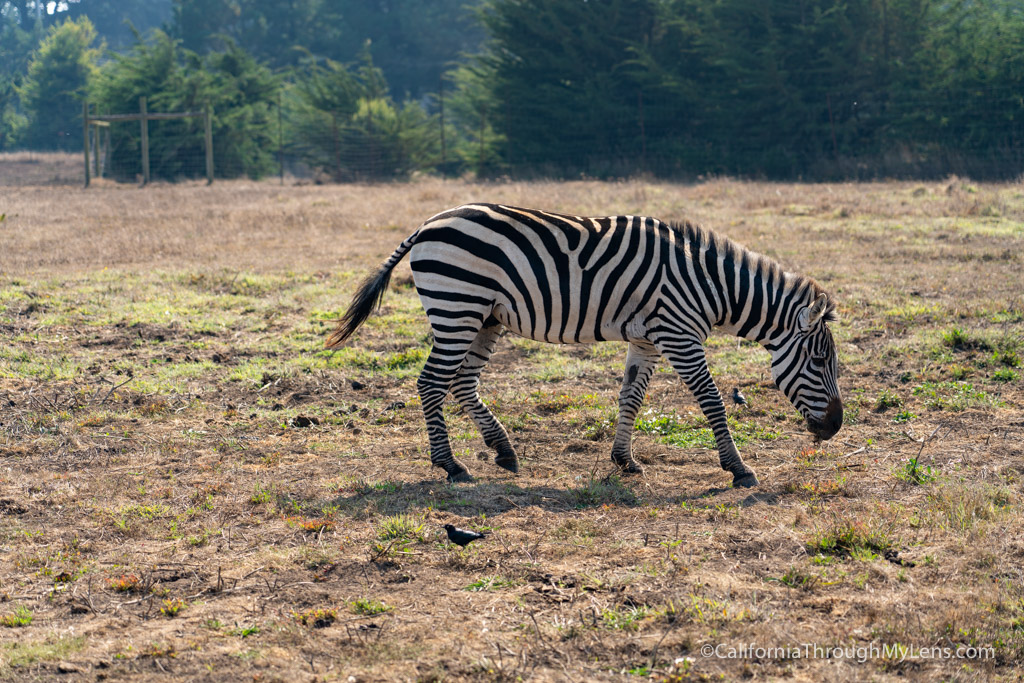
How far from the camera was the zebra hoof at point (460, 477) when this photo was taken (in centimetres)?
600

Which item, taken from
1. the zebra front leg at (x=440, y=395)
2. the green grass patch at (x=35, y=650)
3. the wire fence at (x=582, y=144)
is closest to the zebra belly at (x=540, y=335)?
the zebra front leg at (x=440, y=395)

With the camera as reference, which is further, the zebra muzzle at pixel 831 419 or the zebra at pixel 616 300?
the zebra muzzle at pixel 831 419

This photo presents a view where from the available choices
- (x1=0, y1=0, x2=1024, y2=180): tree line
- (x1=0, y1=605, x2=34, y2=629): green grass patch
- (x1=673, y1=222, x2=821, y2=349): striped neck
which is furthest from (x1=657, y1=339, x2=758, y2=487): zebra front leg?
(x1=0, y1=0, x2=1024, y2=180): tree line

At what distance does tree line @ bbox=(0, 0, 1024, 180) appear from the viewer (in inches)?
987

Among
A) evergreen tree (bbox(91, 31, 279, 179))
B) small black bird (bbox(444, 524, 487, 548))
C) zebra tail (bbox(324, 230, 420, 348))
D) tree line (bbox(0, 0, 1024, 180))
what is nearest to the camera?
small black bird (bbox(444, 524, 487, 548))

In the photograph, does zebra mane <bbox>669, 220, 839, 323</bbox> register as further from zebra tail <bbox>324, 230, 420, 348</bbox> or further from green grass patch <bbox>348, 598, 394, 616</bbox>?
green grass patch <bbox>348, 598, 394, 616</bbox>

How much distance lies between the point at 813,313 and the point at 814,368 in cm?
38

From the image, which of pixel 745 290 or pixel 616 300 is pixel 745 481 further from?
pixel 616 300

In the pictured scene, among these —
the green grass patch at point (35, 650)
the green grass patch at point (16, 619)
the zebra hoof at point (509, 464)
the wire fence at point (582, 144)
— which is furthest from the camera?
the wire fence at point (582, 144)

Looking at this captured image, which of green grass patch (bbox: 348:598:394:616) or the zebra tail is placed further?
the zebra tail

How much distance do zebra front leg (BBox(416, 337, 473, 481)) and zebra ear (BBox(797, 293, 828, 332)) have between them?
7.38 ft

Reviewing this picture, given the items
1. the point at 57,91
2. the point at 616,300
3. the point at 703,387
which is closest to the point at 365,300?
the point at 616,300

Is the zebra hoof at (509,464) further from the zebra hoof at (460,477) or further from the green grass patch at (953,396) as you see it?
→ the green grass patch at (953,396)

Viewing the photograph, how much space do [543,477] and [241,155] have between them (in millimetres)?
31650
